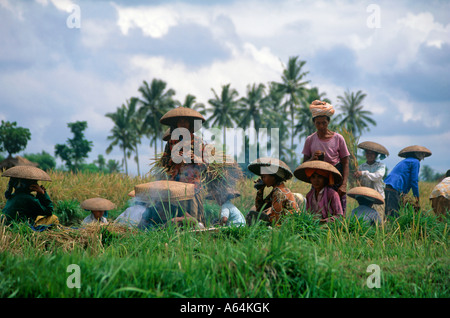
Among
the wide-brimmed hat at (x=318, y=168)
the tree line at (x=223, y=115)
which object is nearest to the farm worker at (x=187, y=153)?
the wide-brimmed hat at (x=318, y=168)

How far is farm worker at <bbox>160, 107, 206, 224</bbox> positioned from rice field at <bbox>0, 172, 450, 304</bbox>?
1.32m

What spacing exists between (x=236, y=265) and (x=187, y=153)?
283cm

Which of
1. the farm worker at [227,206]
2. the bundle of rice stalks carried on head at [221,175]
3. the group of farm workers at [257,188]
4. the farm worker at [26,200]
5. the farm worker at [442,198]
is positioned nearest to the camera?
the group of farm workers at [257,188]

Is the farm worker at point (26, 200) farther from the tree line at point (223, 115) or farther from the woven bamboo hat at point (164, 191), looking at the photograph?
the tree line at point (223, 115)

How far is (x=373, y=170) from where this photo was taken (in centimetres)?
684

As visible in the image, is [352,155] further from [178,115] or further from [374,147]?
[178,115]

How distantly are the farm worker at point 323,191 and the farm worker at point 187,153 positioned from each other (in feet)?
5.40

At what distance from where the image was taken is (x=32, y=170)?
5.44 meters

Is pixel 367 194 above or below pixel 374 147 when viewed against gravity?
below

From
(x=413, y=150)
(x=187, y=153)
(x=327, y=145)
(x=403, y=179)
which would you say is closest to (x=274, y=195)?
(x=327, y=145)

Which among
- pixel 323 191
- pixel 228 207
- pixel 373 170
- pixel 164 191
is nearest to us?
pixel 323 191

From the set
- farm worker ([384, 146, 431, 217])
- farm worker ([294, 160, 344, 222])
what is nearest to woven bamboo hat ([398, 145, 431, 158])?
farm worker ([384, 146, 431, 217])

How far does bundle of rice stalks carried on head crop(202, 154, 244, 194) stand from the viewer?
20.4 ft

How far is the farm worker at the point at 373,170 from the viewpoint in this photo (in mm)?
6676
